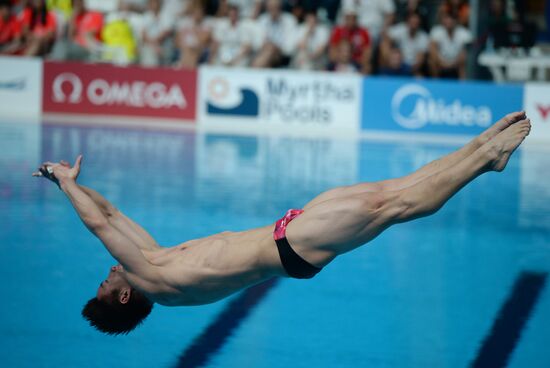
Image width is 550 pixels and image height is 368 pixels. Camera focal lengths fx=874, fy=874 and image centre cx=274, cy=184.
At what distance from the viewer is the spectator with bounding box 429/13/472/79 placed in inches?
640

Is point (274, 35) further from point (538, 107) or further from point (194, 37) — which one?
point (538, 107)

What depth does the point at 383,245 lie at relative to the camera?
810 centimetres

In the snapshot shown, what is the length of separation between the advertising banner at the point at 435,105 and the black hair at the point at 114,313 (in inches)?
451

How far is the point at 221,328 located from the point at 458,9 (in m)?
12.7

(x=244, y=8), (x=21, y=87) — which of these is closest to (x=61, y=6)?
(x=21, y=87)

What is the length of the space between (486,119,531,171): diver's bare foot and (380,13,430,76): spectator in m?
12.0

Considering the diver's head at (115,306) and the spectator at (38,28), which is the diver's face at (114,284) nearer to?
the diver's head at (115,306)

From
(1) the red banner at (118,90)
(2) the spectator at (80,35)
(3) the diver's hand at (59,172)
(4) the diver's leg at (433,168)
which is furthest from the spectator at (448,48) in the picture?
(3) the diver's hand at (59,172)

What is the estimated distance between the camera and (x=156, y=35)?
1761 centimetres

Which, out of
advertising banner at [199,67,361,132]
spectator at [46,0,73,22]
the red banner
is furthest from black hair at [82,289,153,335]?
spectator at [46,0,73,22]

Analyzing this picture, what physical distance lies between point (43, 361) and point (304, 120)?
11440 millimetres

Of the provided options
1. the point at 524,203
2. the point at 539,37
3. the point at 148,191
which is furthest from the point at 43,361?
the point at 539,37

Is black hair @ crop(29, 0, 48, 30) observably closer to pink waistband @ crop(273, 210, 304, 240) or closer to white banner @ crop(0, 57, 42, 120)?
white banner @ crop(0, 57, 42, 120)

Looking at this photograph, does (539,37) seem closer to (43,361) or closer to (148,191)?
(148,191)
